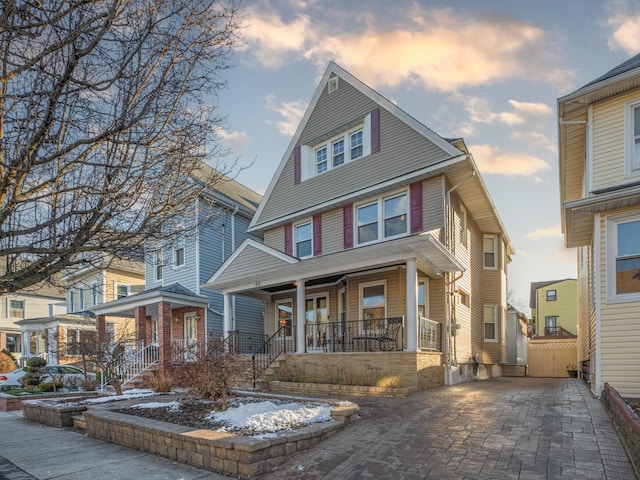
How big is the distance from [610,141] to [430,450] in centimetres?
750

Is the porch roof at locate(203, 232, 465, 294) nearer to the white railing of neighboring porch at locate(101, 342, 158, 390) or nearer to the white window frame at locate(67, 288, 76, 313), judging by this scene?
the white railing of neighboring porch at locate(101, 342, 158, 390)

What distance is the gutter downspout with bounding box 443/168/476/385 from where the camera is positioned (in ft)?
40.0

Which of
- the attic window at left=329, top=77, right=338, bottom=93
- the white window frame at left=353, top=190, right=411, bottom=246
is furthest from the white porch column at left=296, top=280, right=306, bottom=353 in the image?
the attic window at left=329, top=77, right=338, bottom=93

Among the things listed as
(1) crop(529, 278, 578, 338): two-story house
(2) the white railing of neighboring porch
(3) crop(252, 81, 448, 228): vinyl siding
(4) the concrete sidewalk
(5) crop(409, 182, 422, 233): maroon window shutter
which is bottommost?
(1) crop(529, 278, 578, 338): two-story house

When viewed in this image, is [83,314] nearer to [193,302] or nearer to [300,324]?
[193,302]

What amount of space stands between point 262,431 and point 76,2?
19.6 feet

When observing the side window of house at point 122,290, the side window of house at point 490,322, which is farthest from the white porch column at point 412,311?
the side window of house at point 122,290

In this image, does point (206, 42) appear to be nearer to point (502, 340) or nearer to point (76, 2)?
point (76, 2)

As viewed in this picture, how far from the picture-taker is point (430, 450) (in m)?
5.61

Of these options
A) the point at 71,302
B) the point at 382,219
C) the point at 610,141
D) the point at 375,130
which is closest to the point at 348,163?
the point at 375,130

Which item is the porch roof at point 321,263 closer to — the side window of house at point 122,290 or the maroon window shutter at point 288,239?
the maroon window shutter at point 288,239

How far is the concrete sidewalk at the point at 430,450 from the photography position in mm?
4945

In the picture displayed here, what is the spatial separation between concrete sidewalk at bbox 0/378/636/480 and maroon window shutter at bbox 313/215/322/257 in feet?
24.2

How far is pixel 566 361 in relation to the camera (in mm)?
20328
